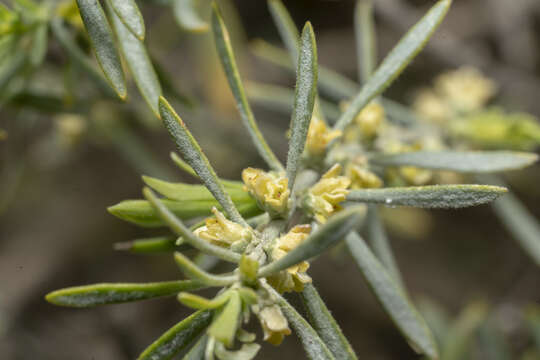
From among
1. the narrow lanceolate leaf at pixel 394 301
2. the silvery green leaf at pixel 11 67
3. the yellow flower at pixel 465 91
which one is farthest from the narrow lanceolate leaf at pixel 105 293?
the yellow flower at pixel 465 91

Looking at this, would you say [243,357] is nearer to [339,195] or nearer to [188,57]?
[339,195]

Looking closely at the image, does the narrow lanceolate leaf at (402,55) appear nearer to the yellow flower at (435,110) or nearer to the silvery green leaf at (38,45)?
the silvery green leaf at (38,45)

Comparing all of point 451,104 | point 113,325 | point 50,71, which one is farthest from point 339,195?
point 113,325

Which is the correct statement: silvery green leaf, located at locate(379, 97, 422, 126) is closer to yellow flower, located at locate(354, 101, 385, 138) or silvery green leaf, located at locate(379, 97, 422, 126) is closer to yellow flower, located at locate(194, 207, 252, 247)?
yellow flower, located at locate(354, 101, 385, 138)

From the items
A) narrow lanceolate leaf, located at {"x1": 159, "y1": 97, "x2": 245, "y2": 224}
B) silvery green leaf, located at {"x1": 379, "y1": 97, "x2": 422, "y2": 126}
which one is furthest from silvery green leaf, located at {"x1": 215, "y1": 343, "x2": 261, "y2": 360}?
silvery green leaf, located at {"x1": 379, "y1": 97, "x2": 422, "y2": 126}

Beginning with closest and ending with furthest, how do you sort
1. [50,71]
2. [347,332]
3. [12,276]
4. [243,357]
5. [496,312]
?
[243,357]
[50,71]
[496,312]
[347,332]
[12,276]
